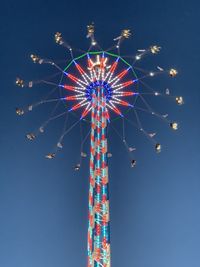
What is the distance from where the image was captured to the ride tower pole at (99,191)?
1753 cm

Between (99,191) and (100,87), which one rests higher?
(100,87)

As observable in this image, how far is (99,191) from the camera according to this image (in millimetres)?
18016

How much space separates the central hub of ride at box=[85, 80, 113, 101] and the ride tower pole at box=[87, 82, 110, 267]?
0.04 meters

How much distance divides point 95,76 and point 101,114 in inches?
59.6

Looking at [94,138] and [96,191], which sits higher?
[94,138]

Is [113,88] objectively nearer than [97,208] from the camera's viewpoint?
No

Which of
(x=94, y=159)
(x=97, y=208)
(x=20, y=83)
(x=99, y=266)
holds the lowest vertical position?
(x=99, y=266)

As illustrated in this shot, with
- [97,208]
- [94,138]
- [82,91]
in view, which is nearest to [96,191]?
[97,208]

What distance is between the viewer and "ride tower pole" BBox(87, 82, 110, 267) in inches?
690

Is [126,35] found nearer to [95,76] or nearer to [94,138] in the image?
[95,76]

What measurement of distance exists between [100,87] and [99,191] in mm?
4037

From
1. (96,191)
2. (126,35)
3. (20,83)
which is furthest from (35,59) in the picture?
(96,191)

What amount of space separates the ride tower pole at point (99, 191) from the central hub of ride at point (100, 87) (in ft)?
0.14

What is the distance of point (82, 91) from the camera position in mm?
19031
